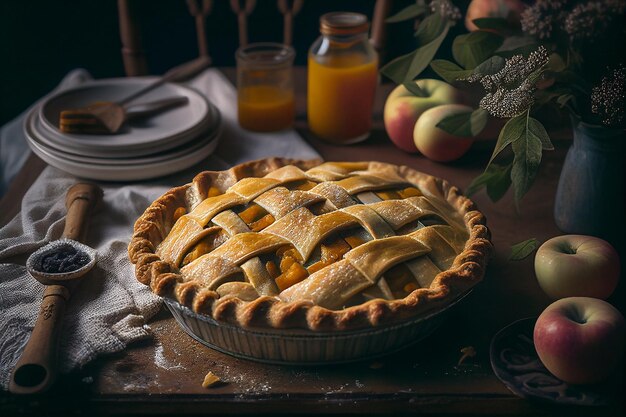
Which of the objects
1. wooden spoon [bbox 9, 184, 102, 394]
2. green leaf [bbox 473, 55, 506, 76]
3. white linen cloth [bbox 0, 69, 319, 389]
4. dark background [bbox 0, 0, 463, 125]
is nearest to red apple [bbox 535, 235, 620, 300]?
green leaf [bbox 473, 55, 506, 76]

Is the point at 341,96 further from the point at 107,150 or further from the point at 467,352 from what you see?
the point at 467,352

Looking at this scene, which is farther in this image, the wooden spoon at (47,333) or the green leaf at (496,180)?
the green leaf at (496,180)

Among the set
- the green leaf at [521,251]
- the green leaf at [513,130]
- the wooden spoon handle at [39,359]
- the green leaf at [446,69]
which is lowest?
the wooden spoon handle at [39,359]

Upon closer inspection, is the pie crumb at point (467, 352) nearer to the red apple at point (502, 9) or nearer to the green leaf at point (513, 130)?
the green leaf at point (513, 130)

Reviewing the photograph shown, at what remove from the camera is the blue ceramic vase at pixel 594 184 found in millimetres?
1489

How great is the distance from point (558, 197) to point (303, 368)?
739 mm

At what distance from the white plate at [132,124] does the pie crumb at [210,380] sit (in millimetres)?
785

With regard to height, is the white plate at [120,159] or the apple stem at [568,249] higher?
the apple stem at [568,249]

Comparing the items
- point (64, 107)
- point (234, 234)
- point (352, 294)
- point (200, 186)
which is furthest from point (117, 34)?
point (352, 294)

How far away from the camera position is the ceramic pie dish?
1182mm

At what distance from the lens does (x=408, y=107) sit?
6.35 feet

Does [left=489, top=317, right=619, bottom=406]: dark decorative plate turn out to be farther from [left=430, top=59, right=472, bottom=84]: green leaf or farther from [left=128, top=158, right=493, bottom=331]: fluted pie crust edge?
[left=430, top=59, right=472, bottom=84]: green leaf

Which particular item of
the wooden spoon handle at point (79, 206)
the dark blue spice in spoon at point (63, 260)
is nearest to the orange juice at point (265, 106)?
the wooden spoon handle at point (79, 206)

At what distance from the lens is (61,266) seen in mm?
1416
